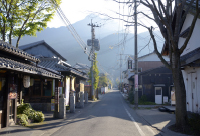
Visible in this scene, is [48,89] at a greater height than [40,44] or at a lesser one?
lesser

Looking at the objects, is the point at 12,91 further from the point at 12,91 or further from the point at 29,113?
the point at 29,113

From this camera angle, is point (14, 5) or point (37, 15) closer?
point (14, 5)

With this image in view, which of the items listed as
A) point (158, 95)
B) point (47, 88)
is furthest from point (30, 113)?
point (158, 95)

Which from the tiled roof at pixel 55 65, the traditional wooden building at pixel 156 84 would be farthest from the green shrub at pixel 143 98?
the tiled roof at pixel 55 65

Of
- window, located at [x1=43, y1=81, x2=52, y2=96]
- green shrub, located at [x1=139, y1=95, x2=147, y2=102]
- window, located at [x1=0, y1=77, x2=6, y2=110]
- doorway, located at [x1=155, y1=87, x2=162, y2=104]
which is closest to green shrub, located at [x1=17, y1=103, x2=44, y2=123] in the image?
window, located at [x1=0, y1=77, x2=6, y2=110]

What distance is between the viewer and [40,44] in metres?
28.5

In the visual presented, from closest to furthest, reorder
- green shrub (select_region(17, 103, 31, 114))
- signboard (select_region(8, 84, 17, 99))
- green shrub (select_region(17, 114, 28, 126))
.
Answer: signboard (select_region(8, 84, 17, 99))
green shrub (select_region(17, 114, 28, 126))
green shrub (select_region(17, 103, 31, 114))

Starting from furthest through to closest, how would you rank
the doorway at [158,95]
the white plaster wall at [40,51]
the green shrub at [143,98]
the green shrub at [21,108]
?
the white plaster wall at [40,51] < the green shrub at [143,98] < the doorway at [158,95] < the green shrub at [21,108]

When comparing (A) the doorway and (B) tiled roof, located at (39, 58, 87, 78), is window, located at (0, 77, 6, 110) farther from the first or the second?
(A) the doorway

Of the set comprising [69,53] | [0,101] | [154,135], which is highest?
[69,53]

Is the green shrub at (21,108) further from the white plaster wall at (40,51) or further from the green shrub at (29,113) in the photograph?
the white plaster wall at (40,51)

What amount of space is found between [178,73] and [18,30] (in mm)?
13347

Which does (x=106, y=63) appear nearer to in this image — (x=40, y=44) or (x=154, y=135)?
(x=40, y=44)

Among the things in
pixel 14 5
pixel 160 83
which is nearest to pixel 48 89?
pixel 14 5
